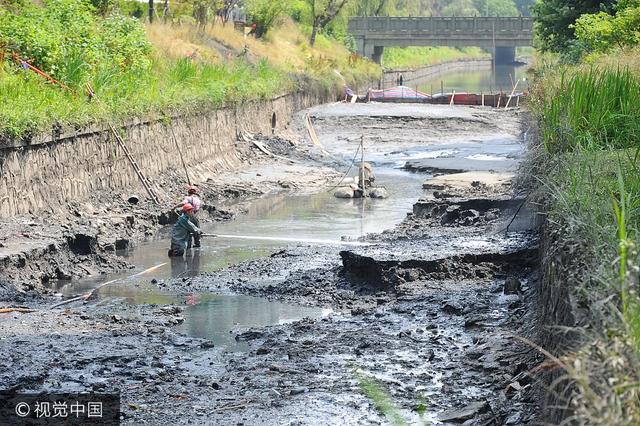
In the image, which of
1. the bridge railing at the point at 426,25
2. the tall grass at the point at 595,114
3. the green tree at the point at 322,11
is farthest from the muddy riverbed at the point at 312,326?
the bridge railing at the point at 426,25

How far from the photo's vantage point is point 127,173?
71.7 ft

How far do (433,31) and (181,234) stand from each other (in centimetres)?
5587

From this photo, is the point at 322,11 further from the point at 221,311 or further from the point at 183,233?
the point at 221,311

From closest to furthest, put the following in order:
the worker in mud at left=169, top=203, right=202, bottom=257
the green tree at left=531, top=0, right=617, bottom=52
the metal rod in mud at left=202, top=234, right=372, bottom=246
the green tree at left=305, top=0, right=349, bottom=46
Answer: the worker in mud at left=169, top=203, right=202, bottom=257 → the metal rod in mud at left=202, top=234, right=372, bottom=246 → the green tree at left=531, top=0, right=617, bottom=52 → the green tree at left=305, top=0, right=349, bottom=46

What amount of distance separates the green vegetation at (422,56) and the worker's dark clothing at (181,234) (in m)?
63.1

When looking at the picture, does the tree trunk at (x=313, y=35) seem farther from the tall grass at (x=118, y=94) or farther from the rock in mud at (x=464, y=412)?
the rock in mud at (x=464, y=412)

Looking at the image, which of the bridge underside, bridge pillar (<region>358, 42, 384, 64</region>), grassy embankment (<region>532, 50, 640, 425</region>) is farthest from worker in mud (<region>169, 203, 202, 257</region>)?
bridge pillar (<region>358, 42, 384, 64</region>)

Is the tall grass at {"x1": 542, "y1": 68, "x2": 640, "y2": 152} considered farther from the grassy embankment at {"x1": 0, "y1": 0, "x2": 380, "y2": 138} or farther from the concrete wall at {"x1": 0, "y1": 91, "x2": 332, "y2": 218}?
the grassy embankment at {"x1": 0, "y1": 0, "x2": 380, "y2": 138}

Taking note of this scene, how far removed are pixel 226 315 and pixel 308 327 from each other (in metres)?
1.52

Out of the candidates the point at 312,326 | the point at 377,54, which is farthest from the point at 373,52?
the point at 312,326

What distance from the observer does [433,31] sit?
71062mm

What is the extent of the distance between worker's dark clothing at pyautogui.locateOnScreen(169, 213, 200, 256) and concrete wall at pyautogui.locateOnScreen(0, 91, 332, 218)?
2.37m

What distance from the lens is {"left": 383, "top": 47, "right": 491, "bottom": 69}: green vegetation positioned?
8475 cm

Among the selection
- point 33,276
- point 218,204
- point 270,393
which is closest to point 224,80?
point 218,204
